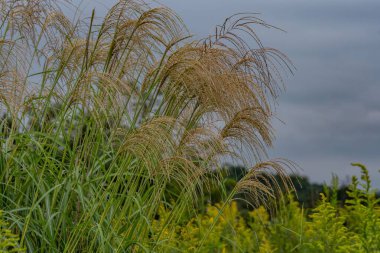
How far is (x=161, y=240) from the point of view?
16.4 feet

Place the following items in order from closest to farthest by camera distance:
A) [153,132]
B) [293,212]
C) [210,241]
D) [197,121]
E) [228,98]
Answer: [153,132], [228,98], [197,121], [210,241], [293,212]

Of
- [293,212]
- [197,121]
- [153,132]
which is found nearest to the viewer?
[153,132]

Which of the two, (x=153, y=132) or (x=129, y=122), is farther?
(x=129, y=122)

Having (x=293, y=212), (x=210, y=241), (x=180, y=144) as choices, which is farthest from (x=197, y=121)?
(x=293, y=212)

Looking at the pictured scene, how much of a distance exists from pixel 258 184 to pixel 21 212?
5.27 ft

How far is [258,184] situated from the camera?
4.91m

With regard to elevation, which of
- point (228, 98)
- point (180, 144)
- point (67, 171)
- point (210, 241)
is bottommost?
point (210, 241)

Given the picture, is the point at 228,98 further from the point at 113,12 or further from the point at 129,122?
the point at 113,12

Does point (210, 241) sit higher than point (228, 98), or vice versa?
point (228, 98)

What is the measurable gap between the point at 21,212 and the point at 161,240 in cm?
97

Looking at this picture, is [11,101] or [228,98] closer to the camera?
[228,98]

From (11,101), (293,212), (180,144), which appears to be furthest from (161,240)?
(293,212)

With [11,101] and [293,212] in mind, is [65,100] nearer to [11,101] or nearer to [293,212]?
[11,101]

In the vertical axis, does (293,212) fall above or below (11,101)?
below
